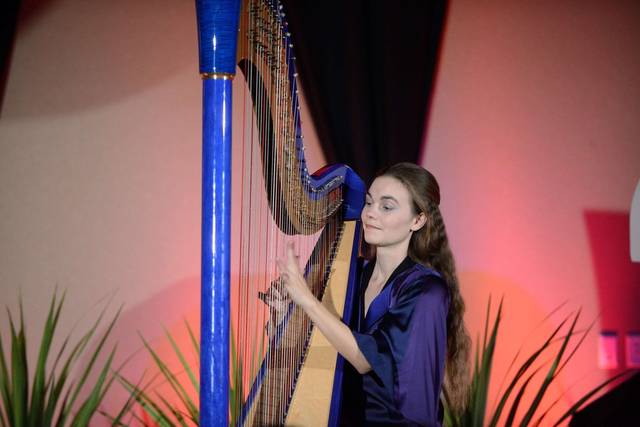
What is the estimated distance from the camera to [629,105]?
9.95ft

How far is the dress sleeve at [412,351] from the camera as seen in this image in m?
1.58

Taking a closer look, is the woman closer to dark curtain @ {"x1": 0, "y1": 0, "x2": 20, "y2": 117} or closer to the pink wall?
the pink wall

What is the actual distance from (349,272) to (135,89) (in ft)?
4.98

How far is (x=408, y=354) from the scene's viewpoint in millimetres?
1588

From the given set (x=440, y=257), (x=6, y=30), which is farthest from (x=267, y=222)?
(x=6, y=30)

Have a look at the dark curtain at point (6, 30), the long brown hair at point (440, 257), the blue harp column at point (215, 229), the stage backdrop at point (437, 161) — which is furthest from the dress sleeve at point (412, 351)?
the dark curtain at point (6, 30)

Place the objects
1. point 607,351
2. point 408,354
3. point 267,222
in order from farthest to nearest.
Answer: point 607,351 → point 408,354 → point 267,222

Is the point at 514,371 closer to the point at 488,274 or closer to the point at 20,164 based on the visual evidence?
the point at 488,274

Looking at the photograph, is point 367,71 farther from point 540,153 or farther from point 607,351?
point 607,351

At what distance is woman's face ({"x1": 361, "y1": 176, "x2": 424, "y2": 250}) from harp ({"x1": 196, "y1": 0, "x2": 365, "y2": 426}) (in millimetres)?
124

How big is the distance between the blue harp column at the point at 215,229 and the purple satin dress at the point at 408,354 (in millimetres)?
654

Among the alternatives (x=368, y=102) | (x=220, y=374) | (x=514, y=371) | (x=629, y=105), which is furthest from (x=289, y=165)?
(x=629, y=105)

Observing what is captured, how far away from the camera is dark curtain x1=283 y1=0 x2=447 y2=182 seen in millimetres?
2816

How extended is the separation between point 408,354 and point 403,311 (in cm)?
11
